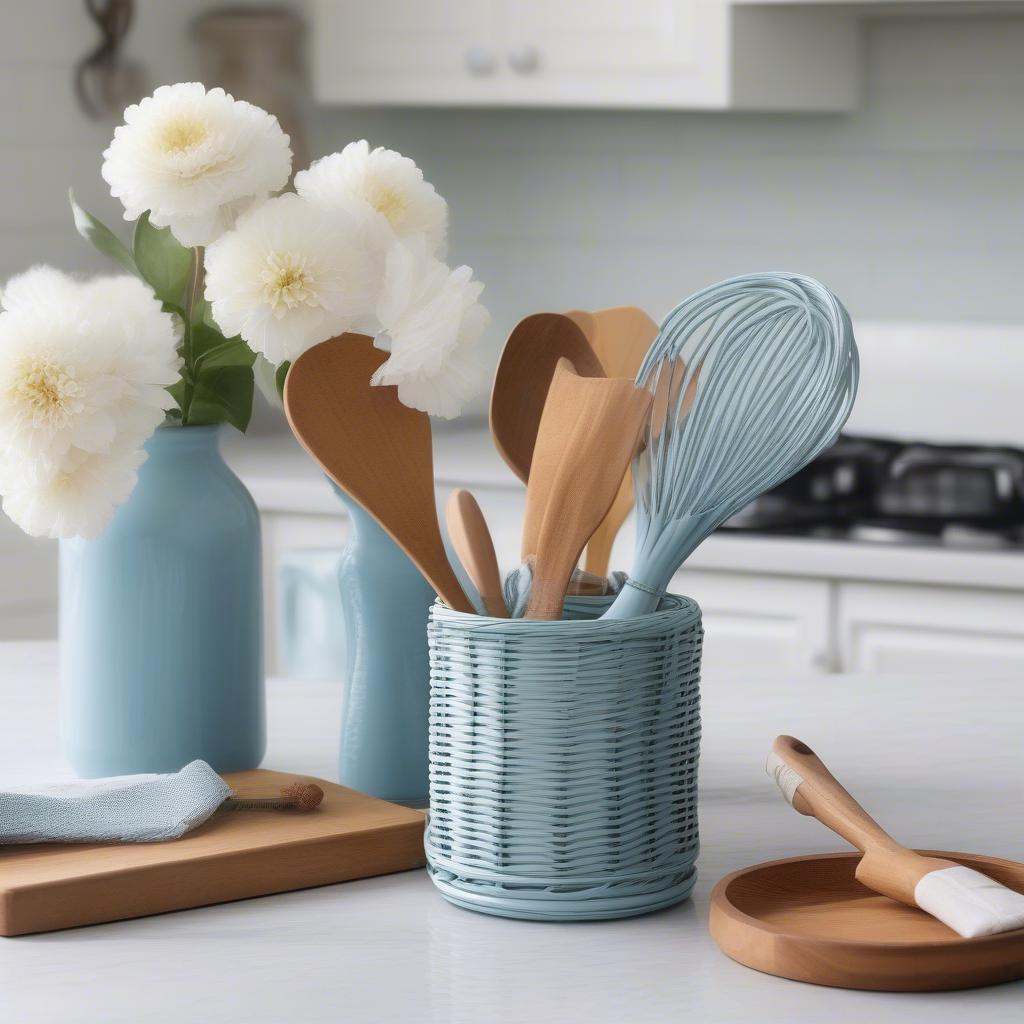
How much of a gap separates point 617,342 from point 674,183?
2197 millimetres

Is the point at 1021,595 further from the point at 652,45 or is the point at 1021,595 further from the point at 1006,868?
the point at 1006,868

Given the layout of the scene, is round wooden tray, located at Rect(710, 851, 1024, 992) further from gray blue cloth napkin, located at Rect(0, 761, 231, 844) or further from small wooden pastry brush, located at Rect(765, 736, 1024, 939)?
gray blue cloth napkin, located at Rect(0, 761, 231, 844)

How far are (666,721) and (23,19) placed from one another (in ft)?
7.84

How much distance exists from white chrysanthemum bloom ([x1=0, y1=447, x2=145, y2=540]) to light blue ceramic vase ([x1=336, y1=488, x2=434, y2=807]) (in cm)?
15

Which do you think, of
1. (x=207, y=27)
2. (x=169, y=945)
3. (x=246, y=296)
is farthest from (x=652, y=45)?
Answer: (x=169, y=945)

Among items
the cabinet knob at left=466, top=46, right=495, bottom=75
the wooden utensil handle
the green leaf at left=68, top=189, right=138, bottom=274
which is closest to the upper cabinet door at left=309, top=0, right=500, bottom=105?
the cabinet knob at left=466, top=46, right=495, bottom=75

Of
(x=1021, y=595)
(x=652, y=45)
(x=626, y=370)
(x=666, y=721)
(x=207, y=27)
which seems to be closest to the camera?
(x=666, y=721)

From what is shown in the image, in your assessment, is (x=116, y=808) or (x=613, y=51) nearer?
(x=116, y=808)

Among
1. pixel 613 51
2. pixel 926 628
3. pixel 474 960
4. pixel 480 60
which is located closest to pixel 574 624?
pixel 474 960

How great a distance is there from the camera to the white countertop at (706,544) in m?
2.32

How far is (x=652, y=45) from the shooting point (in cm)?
280

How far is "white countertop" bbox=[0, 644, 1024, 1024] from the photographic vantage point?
74 cm

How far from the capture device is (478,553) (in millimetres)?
884

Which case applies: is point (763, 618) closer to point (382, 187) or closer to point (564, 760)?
point (382, 187)
